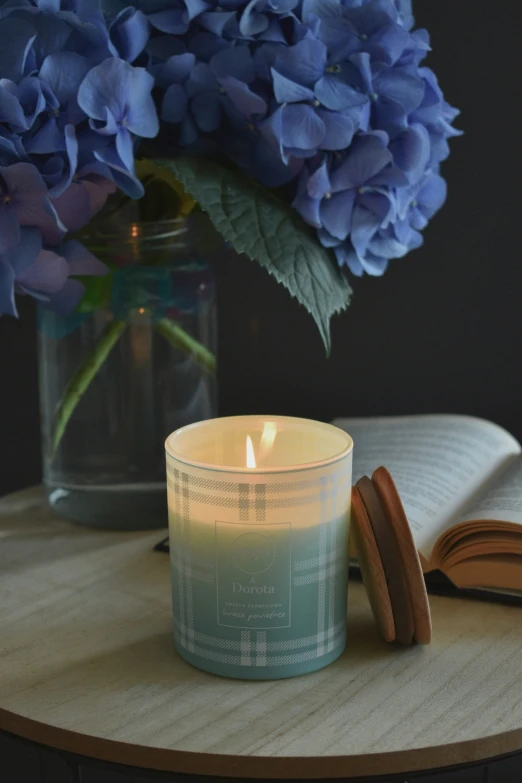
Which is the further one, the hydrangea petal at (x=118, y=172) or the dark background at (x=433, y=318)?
the dark background at (x=433, y=318)

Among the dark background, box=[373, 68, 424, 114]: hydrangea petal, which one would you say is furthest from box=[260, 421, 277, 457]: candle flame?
the dark background

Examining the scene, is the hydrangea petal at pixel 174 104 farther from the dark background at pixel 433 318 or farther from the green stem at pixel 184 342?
the dark background at pixel 433 318

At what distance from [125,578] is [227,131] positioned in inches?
13.4

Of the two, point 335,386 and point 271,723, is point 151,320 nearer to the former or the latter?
point 271,723

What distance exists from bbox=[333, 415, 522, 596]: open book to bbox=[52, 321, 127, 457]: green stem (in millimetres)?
227

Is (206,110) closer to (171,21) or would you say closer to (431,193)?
(171,21)

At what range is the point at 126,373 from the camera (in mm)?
804

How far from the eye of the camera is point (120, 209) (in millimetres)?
781

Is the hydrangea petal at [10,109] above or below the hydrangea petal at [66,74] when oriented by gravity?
below

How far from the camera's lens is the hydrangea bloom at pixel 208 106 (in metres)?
0.63

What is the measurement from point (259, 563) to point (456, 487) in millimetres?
288

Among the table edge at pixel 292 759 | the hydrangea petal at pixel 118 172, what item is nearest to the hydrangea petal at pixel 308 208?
the hydrangea petal at pixel 118 172

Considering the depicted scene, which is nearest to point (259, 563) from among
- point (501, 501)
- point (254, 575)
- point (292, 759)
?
point (254, 575)

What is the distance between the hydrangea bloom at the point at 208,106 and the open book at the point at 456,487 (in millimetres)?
198
